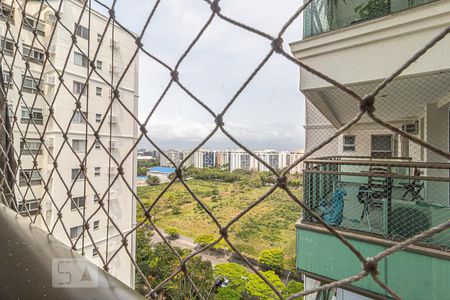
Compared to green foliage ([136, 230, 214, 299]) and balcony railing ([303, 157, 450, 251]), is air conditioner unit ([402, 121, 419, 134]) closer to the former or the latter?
balcony railing ([303, 157, 450, 251])

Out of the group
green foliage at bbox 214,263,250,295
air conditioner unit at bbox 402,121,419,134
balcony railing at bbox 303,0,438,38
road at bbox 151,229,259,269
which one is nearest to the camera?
balcony railing at bbox 303,0,438,38

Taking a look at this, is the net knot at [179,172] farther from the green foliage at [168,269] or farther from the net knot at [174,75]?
the green foliage at [168,269]

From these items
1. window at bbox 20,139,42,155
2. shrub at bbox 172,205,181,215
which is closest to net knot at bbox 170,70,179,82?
window at bbox 20,139,42,155

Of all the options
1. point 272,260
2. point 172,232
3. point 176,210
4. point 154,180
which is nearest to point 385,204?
point 272,260

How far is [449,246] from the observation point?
1443mm

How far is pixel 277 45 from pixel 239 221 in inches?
496

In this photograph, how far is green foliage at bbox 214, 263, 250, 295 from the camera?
774 centimetres

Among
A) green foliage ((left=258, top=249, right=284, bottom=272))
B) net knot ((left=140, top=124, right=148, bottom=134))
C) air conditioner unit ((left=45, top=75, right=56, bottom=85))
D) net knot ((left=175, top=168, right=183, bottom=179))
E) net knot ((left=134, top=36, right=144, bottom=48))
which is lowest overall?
green foliage ((left=258, top=249, right=284, bottom=272))

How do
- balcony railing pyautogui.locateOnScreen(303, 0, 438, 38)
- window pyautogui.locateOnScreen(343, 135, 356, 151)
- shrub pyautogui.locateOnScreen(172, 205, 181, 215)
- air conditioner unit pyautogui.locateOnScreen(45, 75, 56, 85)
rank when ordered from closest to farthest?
balcony railing pyautogui.locateOnScreen(303, 0, 438, 38)
air conditioner unit pyautogui.locateOnScreen(45, 75, 56, 85)
window pyautogui.locateOnScreen(343, 135, 356, 151)
shrub pyautogui.locateOnScreen(172, 205, 181, 215)

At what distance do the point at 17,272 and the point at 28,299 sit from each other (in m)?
0.07

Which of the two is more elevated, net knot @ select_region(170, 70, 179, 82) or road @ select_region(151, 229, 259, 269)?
net knot @ select_region(170, 70, 179, 82)

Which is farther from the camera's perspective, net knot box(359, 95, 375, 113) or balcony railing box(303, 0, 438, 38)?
balcony railing box(303, 0, 438, 38)

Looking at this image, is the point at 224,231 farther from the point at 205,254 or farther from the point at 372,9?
the point at 205,254

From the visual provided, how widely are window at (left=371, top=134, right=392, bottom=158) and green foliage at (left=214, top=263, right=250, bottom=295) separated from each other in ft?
20.3
